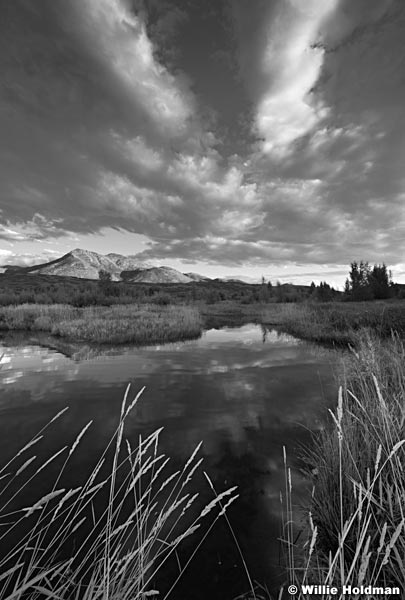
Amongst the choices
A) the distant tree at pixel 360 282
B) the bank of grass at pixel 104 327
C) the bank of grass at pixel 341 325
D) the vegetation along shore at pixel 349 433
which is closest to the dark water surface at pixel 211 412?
the vegetation along shore at pixel 349 433

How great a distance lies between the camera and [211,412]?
28.8ft

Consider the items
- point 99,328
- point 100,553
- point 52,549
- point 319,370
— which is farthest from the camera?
point 99,328

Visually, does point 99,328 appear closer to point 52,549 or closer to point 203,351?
point 203,351

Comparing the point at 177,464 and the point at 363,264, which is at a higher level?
the point at 363,264

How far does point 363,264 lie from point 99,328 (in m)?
95.7

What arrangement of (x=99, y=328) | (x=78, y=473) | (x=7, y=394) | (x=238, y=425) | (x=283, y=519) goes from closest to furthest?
(x=283, y=519) < (x=78, y=473) < (x=238, y=425) < (x=7, y=394) < (x=99, y=328)

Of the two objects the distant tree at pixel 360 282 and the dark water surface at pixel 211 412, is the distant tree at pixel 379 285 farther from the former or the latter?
the dark water surface at pixel 211 412

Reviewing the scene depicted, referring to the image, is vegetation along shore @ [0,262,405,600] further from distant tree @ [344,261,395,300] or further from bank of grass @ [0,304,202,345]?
distant tree @ [344,261,395,300]

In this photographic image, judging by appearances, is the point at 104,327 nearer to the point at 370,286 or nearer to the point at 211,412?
the point at 211,412

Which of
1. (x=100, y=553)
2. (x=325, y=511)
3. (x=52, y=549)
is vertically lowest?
(x=52, y=549)

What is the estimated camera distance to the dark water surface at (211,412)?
403 centimetres

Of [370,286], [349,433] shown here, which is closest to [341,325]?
[349,433]

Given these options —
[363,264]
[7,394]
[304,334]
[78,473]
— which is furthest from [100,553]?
[363,264]

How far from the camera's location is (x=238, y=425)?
25.8 feet
